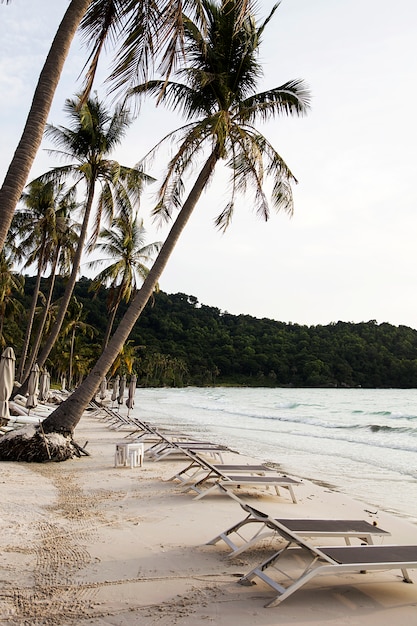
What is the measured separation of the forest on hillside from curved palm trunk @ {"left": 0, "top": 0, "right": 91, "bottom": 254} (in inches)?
1791

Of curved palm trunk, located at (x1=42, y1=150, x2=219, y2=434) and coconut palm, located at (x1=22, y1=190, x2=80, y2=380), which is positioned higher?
coconut palm, located at (x1=22, y1=190, x2=80, y2=380)

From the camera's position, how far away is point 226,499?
7426 millimetres

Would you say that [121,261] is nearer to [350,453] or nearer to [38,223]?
[38,223]

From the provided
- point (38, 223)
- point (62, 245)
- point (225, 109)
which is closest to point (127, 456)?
point (225, 109)

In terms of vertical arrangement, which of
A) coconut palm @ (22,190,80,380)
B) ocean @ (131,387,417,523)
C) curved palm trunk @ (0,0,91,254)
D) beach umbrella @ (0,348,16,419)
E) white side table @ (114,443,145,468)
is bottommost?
ocean @ (131,387,417,523)

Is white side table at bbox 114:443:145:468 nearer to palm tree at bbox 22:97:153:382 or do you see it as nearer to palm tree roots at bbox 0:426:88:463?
palm tree roots at bbox 0:426:88:463

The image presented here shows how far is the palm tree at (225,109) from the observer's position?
36.3ft

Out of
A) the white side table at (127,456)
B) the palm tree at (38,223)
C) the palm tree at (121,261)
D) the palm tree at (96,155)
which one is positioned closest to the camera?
the white side table at (127,456)

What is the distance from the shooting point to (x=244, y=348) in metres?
71.7

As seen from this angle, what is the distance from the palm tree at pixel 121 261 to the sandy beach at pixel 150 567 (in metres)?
19.2

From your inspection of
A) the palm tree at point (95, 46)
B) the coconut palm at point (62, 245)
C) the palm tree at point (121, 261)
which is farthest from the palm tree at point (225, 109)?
the palm tree at point (121, 261)

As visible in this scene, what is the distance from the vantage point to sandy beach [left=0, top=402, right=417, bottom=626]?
3447mm

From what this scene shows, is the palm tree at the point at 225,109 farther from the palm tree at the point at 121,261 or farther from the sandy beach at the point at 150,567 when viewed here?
the palm tree at the point at 121,261

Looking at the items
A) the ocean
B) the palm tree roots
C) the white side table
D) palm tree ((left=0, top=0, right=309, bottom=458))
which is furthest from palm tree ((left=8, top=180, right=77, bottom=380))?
the white side table
